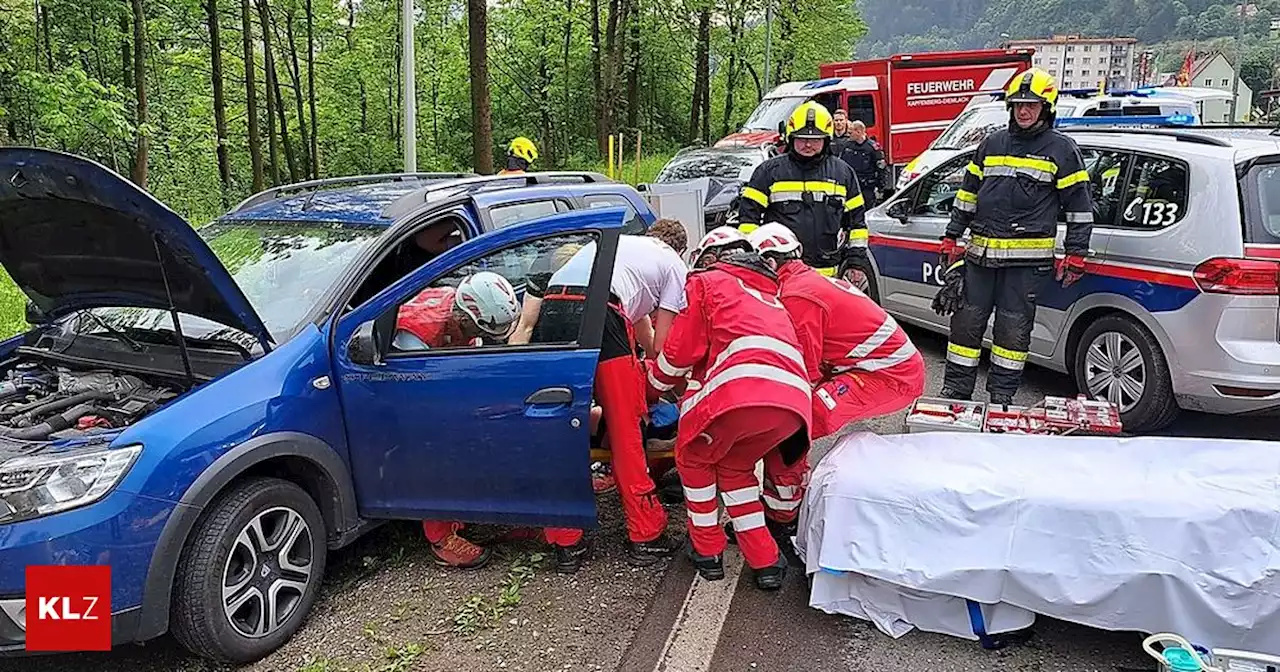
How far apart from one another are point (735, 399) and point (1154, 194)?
3.24 meters

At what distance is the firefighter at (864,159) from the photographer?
9.42 meters

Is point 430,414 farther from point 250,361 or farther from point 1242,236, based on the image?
point 1242,236

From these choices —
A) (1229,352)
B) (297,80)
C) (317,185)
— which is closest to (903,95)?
(1229,352)

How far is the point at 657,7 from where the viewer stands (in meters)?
30.0

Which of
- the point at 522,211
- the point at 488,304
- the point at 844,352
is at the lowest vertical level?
the point at 844,352

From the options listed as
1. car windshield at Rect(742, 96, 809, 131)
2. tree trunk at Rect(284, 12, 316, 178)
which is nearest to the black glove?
car windshield at Rect(742, 96, 809, 131)

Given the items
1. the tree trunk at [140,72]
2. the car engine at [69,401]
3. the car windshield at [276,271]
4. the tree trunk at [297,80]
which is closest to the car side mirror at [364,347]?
the car windshield at [276,271]

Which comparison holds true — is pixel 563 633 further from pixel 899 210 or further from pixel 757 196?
pixel 899 210

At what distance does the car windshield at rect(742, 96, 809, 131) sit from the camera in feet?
55.2

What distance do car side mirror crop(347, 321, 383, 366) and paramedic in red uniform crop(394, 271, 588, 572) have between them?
101mm

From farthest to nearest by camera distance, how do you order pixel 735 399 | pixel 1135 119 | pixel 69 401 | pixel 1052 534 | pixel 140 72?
1. pixel 140 72
2. pixel 1135 119
3. pixel 69 401
4. pixel 735 399
5. pixel 1052 534

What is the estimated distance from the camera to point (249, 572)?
11.0ft

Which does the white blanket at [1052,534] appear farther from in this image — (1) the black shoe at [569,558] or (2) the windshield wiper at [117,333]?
(2) the windshield wiper at [117,333]

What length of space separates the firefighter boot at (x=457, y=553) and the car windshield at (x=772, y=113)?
44.6 ft
